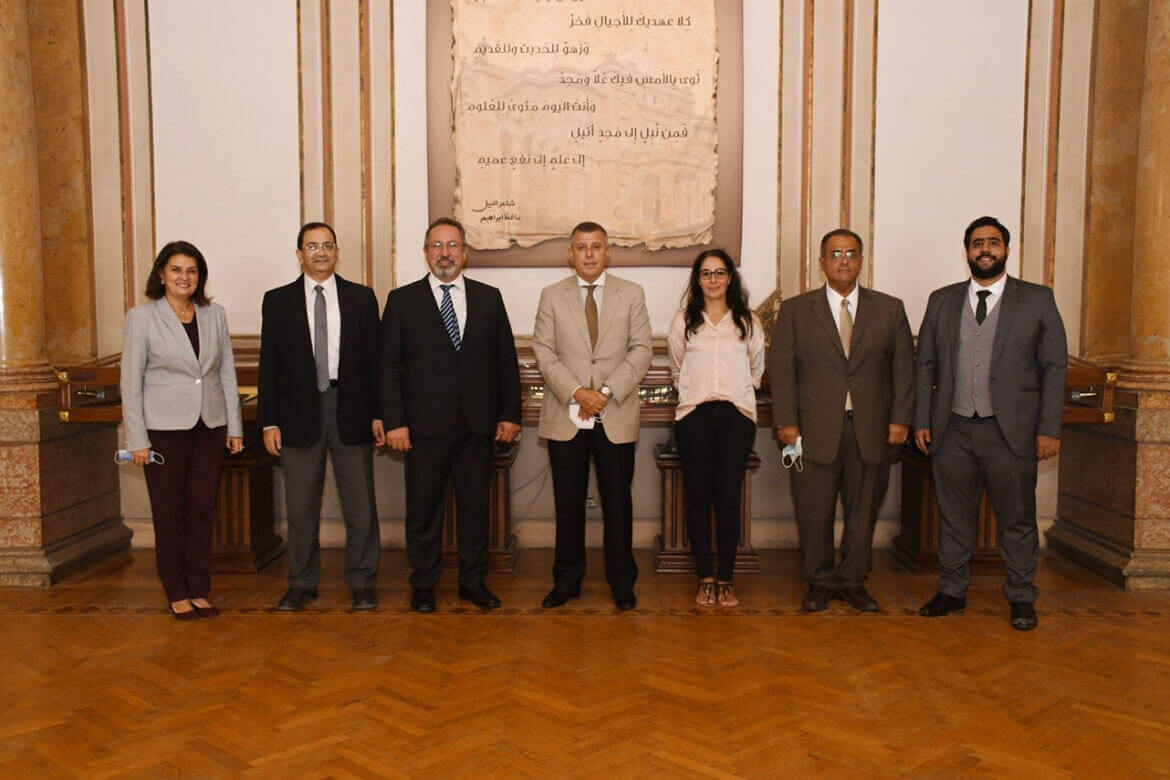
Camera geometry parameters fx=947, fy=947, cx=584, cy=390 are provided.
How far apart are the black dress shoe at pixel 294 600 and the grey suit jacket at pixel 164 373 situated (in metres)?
0.82

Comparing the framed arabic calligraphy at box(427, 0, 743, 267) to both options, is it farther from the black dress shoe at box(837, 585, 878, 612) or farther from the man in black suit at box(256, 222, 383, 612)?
the black dress shoe at box(837, 585, 878, 612)

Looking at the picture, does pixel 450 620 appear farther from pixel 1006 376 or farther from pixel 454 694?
pixel 1006 376

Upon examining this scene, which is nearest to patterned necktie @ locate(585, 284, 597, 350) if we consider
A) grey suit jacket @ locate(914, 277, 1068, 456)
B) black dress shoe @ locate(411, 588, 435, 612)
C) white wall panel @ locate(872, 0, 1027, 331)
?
black dress shoe @ locate(411, 588, 435, 612)

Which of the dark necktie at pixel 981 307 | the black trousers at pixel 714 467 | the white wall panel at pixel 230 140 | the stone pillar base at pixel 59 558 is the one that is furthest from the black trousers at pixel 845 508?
the stone pillar base at pixel 59 558

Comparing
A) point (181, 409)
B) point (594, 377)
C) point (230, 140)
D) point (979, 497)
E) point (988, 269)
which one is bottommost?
point (979, 497)

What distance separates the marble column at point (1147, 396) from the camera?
4586 millimetres

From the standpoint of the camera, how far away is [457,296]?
13.5ft

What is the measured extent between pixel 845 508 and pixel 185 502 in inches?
116

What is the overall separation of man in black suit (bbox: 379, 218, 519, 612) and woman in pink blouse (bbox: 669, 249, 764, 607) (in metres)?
0.77

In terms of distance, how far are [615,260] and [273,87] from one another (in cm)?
213

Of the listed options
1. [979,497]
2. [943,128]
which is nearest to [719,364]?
[979,497]

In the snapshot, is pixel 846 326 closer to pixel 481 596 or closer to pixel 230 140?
pixel 481 596

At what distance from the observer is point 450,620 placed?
407 cm

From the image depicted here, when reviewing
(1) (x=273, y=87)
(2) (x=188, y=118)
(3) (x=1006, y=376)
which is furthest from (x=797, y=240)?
(2) (x=188, y=118)
